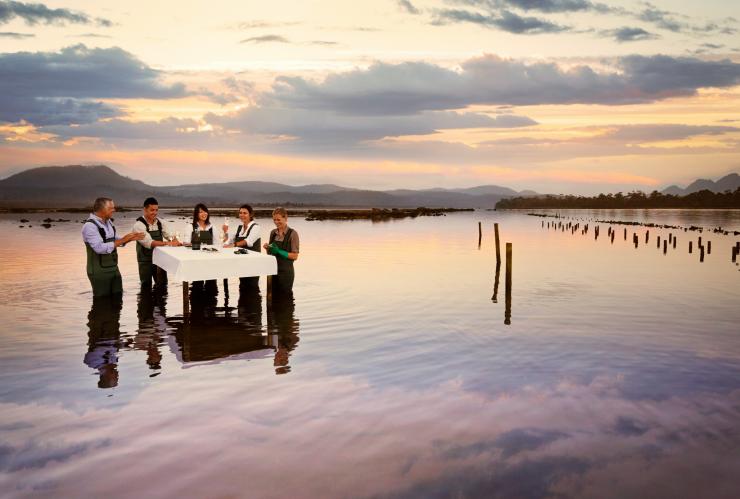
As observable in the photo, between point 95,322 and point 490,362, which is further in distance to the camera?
point 95,322

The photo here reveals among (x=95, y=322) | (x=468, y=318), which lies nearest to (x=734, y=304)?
(x=468, y=318)

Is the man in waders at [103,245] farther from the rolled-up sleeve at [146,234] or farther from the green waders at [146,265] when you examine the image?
the green waders at [146,265]

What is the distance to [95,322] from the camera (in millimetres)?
12578

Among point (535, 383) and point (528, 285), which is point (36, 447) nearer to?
point (535, 383)

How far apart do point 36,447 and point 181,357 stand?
366cm

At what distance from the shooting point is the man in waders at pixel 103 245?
1205cm

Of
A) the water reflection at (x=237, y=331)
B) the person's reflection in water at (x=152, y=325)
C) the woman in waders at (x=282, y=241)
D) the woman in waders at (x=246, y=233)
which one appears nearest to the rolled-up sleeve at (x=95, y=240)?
the person's reflection in water at (x=152, y=325)

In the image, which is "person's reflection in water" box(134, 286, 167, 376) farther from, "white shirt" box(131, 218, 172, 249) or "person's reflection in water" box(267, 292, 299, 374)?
"person's reflection in water" box(267, 292, 299, 374)

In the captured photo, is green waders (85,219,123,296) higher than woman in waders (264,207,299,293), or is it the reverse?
woman in waders (264,207,299,293)

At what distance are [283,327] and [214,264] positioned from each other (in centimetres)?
201

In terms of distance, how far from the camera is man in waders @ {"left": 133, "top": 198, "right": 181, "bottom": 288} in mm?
14023

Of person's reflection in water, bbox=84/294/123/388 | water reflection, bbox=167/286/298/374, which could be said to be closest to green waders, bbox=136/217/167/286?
water reflection, bbox=167/286/298/374

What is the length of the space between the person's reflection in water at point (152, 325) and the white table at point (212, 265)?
88 centimetres

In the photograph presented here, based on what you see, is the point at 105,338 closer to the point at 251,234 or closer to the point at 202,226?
the point at 251,234
